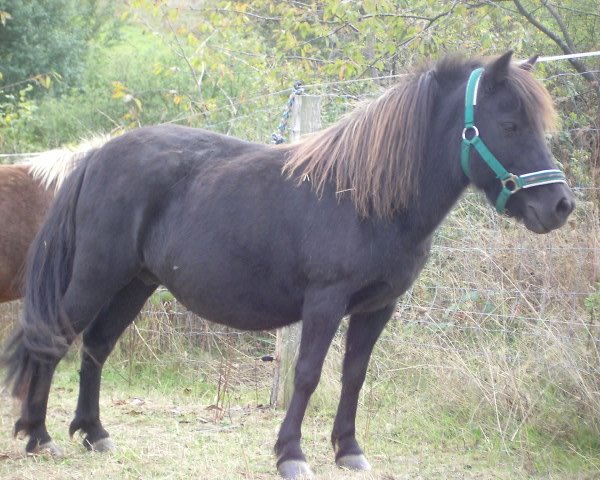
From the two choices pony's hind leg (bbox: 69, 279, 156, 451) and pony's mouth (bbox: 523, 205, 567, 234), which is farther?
pony's hind leg (bbox: 69, 279, 156, 451)

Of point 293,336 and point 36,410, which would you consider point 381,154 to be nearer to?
point 293,336

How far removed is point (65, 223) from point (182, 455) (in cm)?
148

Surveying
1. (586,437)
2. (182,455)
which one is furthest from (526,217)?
(182,455)

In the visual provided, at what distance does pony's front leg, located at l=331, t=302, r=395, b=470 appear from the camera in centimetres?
440

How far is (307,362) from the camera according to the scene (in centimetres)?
409

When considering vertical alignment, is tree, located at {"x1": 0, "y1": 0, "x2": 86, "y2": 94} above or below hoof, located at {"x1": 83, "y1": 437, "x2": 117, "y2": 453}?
above

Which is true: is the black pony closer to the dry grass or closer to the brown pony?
the dry grass

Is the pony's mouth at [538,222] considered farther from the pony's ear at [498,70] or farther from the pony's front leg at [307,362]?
the pony's front leg at [307,362]

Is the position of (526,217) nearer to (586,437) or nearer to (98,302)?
(586,437)

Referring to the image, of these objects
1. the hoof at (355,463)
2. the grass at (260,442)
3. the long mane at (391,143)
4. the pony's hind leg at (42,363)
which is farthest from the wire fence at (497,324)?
the pony's hind leg at (42,363)

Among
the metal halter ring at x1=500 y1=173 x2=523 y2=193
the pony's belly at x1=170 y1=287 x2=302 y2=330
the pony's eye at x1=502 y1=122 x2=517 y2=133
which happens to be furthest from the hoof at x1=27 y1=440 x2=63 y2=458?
the pony's eye at x1=502 y1=122 x2=517 y2=133

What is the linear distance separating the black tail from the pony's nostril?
268 centimetres

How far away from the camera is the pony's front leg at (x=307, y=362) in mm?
4000

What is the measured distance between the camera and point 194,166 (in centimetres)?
469
